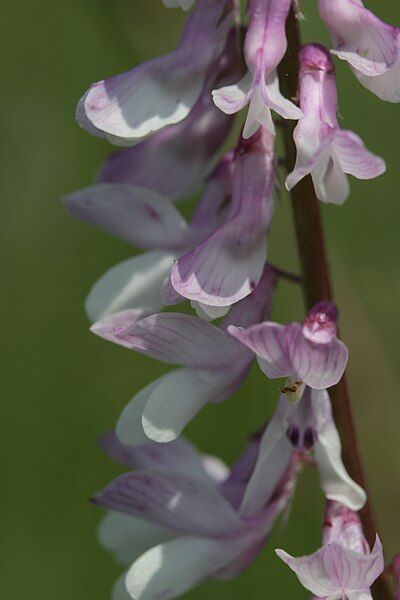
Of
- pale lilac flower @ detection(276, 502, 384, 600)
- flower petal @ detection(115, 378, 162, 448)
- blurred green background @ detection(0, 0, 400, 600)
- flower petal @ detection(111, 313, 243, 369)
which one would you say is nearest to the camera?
pale lilac flower @ detection(276, 502, 384, 600)

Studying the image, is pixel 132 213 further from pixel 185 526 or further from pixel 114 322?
pixel 185 526

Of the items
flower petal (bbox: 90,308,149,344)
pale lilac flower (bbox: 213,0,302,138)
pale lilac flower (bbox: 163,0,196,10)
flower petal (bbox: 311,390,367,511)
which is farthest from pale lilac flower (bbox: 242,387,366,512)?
pale lilac flower (bbox: 163,0,196,10)

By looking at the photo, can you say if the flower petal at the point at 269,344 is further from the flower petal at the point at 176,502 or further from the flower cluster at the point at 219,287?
the flower petal at the point at 176,502

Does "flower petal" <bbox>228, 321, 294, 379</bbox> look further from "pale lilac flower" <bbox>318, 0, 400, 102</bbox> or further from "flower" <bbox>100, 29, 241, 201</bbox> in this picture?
"flower" <bbox>100, 29, 241, 201</bbox>

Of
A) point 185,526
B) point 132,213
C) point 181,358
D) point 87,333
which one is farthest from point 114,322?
point 87,333

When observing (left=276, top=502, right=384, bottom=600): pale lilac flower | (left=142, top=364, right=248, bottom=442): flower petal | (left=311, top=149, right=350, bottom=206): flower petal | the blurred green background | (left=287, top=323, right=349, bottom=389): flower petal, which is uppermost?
(left=311, top=149, right=350, bottom=206): flower petal

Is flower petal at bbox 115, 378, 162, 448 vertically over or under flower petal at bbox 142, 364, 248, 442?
under
